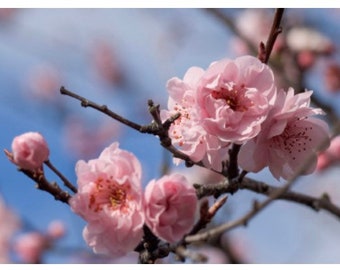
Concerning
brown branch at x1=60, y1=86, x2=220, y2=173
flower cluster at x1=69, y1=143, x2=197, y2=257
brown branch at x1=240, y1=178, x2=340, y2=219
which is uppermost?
brown branch at x1=60, y1=86, x2=220, y2=173

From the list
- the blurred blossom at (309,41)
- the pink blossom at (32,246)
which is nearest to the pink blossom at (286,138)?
the pink blossom at (32,246)

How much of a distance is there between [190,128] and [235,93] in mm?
99

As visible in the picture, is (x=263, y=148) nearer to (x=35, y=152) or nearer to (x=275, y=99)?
(x=275, y=99)

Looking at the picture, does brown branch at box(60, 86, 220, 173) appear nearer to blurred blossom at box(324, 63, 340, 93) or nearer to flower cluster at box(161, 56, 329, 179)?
flower cluster at box(161, 56, 329, 179)

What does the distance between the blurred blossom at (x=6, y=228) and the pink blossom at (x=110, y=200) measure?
1383 mm

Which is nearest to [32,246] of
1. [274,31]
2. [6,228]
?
[6,228]

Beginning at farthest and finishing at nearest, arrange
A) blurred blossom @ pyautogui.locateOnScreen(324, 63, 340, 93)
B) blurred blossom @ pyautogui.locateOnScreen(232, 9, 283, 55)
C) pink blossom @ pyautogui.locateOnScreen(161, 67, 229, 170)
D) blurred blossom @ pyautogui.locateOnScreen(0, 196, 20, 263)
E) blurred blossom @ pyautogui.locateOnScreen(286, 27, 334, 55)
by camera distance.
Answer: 1. blurred blossom @ pyautogui.locateOnScreen(232, 9, 283, 55)
2. blurred blossom @ pyautogui.locateOnScreen(324, 63, 340, 93)
3. blurred blossom @ pyautogui.locateOnScreen(286, 27, 334, 55)
4. blurred blossom @ pyautogui.locateOnScreen(0, 196, 20, 263)
5. pink blossom @ pyautogui.locateOnScreen(161, 67, 229, 170)

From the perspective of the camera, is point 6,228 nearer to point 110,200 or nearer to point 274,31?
point 110,200

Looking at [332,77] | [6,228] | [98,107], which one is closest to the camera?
[98,107]

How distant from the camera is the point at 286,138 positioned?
1.08 metres

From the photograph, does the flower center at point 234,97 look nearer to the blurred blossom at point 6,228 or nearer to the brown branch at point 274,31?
the brown branch at point 274,31

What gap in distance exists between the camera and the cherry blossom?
0.96 m

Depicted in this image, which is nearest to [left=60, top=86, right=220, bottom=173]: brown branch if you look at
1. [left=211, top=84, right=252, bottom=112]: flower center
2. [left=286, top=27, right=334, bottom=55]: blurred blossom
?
[left=211, top=84, right=252, bottom=112]: flower center

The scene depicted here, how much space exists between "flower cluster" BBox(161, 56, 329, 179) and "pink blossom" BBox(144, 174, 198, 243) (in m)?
0.10
